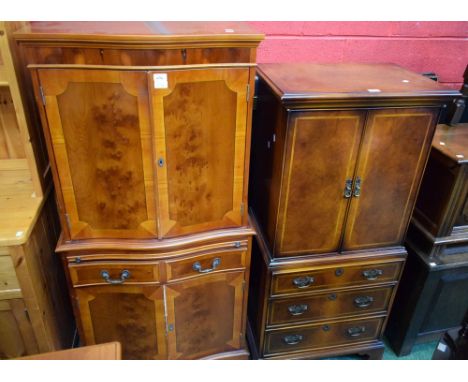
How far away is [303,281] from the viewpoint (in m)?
1.81

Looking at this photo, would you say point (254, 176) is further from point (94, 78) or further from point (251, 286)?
point (94, 78)

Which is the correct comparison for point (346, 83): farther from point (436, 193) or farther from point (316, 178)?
point (436, 193)

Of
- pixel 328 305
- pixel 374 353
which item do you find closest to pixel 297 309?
pixel 328 305

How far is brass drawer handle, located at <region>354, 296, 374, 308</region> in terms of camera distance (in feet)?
6.36

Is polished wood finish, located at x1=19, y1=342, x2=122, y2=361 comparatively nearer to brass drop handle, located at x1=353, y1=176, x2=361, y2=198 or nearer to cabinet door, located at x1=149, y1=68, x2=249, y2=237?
cabinet door, located at x1=149, y1=68, x2=249, y2=237

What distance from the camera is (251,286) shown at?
2154 mm

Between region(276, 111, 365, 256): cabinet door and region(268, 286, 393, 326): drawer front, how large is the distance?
0.89ft

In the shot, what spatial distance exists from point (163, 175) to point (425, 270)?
4.40ft

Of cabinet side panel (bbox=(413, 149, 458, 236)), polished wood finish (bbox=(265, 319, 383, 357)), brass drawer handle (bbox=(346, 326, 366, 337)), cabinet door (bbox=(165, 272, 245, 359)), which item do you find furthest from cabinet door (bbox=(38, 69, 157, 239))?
cabinet side panel (bbox=(413, 149, 458, 236))

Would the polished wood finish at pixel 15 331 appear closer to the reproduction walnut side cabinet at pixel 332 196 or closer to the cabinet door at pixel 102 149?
the cabinet door at pixel 102 149

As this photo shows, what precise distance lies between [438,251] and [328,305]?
23.2 inches

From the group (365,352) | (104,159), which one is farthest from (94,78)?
(365,352)

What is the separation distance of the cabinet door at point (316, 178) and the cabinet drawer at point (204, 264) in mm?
187

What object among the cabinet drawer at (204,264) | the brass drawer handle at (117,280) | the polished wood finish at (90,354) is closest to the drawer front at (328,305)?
the cabinet drawer at (204,264)
